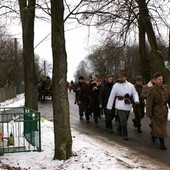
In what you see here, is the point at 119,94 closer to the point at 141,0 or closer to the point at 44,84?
the point at 141,0

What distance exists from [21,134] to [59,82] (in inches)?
108

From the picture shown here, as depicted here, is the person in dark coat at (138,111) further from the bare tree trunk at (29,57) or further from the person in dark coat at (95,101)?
the bare tree trunk at (29,57)

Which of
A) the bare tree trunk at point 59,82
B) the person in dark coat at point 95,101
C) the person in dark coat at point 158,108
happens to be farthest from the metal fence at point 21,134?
the person in dark coat at point 95,101

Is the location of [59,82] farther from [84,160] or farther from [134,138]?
[134,138]

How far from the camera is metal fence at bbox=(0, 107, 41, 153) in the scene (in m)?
10.3

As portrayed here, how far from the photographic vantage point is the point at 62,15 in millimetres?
9305

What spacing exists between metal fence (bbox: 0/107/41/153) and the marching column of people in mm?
2791

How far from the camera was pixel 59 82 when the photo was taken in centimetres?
927

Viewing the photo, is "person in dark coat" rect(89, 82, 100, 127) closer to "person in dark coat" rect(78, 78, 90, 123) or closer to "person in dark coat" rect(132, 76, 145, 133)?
"person in dark coat" rect(78, 78, 90, 123)

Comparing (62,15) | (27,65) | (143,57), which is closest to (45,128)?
(27,65)

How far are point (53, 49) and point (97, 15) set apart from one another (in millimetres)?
1367

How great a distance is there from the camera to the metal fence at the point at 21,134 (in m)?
10.3

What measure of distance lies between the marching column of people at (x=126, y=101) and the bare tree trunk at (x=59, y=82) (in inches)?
108

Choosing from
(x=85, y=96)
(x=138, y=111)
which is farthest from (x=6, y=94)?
(x=138, y=111)
